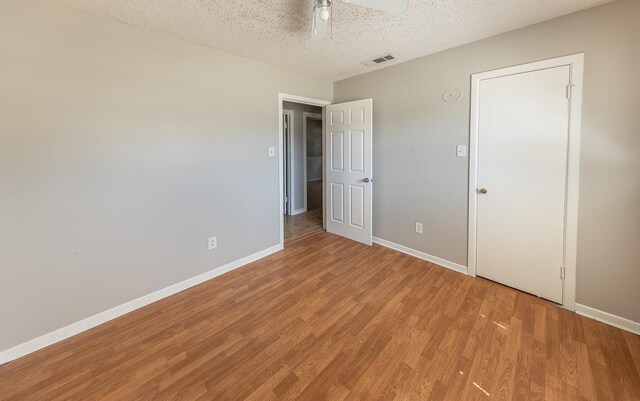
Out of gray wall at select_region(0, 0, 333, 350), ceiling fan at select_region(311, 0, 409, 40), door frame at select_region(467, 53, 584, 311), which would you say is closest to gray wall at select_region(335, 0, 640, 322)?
door frame at select_region(467, 53, 584, 311)

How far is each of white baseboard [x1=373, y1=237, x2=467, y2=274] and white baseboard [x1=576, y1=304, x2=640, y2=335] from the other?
2.96 ft

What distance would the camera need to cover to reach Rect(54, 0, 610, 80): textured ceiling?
1.89m

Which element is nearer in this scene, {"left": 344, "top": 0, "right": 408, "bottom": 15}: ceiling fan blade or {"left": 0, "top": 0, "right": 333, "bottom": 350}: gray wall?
{"left": 344, "top": 0, "right": 408, "bottom": 15}: ceiling fan blade

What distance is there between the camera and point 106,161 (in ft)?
6.72

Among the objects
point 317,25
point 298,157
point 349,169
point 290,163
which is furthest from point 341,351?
point 298,157

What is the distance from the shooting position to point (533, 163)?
89.3 inches

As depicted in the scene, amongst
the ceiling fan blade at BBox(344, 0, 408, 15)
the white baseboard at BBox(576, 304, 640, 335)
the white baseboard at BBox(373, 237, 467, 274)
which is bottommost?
the white baseboard at BBox(576, 304, 640, 335)

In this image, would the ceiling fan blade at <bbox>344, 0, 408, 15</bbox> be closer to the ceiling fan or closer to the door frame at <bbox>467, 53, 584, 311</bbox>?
the ceiling fan

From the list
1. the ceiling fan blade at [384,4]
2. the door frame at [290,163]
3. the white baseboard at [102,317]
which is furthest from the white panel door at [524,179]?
the door frame at [290,163]

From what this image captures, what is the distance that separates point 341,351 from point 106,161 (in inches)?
88.3

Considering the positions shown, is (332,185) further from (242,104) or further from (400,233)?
(242,104)

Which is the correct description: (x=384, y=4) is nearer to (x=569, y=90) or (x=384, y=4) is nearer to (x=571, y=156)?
(x=569, y=90)

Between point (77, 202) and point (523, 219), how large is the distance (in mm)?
3653

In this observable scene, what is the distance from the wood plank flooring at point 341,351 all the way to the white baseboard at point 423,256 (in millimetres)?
307
